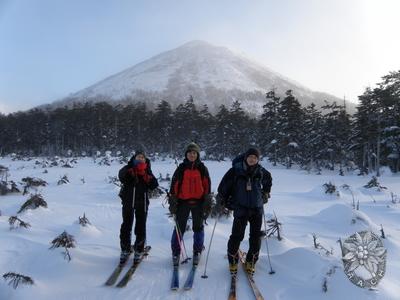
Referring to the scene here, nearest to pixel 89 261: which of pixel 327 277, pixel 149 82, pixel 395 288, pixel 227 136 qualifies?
pixel 327 277

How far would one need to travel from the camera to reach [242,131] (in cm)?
5072

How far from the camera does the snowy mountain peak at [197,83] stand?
132 metres

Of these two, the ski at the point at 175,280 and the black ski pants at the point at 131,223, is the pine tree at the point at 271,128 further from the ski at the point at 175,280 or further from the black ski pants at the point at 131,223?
the ski at the point at 175,280

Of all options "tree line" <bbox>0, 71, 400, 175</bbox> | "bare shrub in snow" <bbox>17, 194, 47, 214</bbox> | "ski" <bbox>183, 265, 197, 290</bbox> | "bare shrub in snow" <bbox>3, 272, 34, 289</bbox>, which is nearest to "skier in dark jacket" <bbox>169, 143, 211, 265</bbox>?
"ski" <bbox>183, 265, 197, 290</bbox>

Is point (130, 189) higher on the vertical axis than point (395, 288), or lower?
higher

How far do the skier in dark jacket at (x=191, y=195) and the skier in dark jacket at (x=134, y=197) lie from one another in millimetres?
592

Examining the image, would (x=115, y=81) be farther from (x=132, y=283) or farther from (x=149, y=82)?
(x=132, y=283)

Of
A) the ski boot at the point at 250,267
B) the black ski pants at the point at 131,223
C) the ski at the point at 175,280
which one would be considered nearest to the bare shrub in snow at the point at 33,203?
the black ski pants at the point at 131,223

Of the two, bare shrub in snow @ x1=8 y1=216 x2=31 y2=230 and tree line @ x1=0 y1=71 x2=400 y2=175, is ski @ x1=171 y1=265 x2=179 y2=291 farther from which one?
tree line @ x1=0 y1=71 x2=400 y2=175

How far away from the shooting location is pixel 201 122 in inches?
2165

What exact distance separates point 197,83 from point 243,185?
148150 mm

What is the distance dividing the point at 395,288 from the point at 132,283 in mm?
3615

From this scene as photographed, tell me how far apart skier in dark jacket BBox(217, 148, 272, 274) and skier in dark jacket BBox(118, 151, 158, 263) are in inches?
57.9

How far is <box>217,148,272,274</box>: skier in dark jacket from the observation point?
5.58 m
